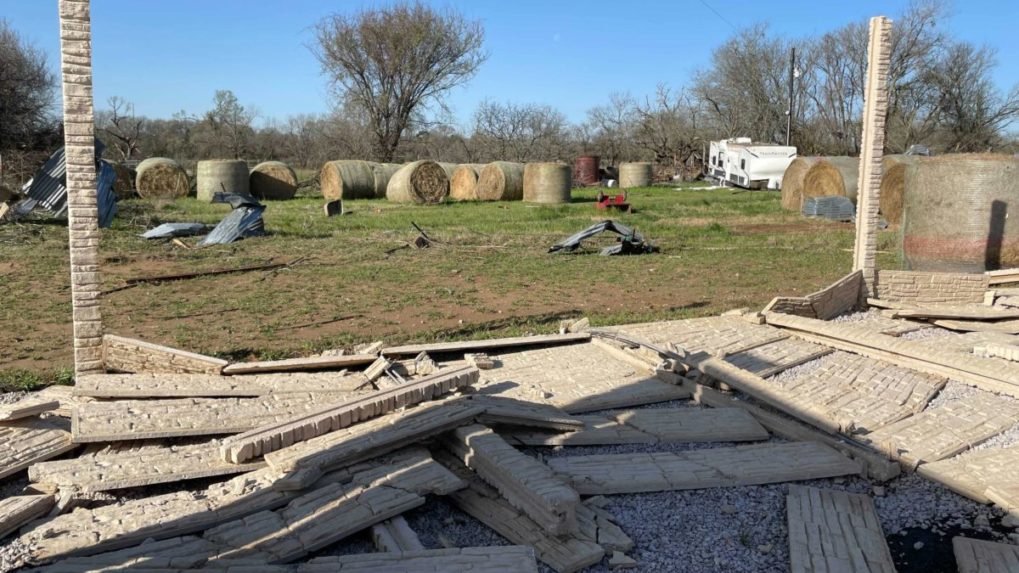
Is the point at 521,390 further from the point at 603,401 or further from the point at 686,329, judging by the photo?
the point at 686,329

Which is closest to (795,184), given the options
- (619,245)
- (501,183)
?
(501,183)

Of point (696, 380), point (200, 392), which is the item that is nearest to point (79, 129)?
point (200, 392)

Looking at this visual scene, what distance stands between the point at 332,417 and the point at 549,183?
2080 centimetres

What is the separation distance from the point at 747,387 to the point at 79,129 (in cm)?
512

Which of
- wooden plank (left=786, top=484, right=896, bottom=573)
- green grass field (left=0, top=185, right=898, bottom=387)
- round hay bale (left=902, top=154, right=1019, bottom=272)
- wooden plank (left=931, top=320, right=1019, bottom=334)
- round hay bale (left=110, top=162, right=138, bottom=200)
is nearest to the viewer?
wooden plank (left=786, top=484, right=896, bottom=573)

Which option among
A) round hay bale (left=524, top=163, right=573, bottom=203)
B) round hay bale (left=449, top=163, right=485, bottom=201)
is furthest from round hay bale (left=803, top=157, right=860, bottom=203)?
round hay bale (left=449, top=163, right=485, bottom=201)

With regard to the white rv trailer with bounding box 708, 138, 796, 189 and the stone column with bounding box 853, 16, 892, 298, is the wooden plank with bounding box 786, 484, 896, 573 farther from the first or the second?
the white rv trailer with bounding box 708, 138, 796, 189

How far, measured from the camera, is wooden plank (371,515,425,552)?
3.38 m

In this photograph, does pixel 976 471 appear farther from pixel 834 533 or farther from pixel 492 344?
pixel 492 344

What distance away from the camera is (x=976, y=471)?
14.4 feet

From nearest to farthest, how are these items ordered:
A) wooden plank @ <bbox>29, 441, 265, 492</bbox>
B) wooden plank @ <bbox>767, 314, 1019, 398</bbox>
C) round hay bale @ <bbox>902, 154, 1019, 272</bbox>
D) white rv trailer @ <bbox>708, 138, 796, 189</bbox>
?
wooden plank @ <bbox>29, 441, 265, 492</bbox>, wooden plank @ <bbox>767, 314, 1019, 398</bbox>, round hay bale @ <bbox>902, 154, 1019, 272</bbox>, white rv trailer @ <bbox>708, 138, 796, 189</bbox>

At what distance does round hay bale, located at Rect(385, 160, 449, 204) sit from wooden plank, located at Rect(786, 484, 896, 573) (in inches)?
835

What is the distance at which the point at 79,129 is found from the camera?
5383mm

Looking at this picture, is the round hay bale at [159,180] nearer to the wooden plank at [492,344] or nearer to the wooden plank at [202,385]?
the wooden plank at [492,344]
